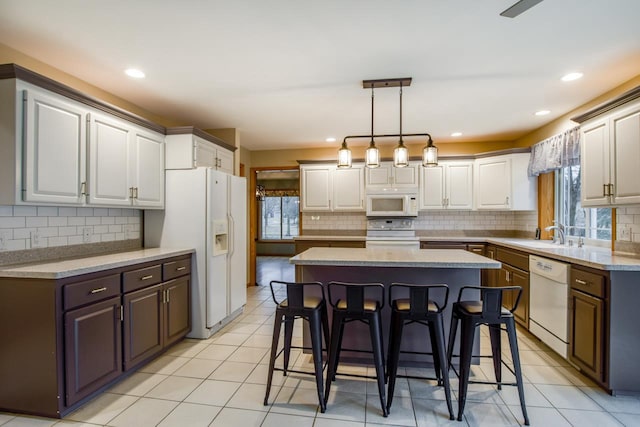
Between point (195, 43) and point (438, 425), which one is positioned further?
point (195, 43)

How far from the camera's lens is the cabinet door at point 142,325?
2.39 metres

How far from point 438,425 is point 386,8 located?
245 centimetres

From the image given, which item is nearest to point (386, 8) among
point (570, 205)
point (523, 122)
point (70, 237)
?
point (70, 237)

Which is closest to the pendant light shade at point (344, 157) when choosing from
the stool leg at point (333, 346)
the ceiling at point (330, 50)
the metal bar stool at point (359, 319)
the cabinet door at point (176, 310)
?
the ceiling at point (330, 50)

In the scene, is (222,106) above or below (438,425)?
above

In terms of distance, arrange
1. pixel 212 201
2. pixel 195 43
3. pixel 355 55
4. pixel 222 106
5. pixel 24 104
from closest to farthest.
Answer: pixel 24 104, pixel 195 43, pixel 355 55, pixel 212 201, pixel 222 106

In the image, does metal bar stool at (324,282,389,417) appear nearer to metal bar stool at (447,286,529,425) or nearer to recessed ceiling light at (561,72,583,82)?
metal bar stool at (447,286,529,425)

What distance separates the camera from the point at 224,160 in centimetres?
392

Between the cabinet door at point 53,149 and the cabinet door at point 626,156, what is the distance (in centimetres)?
404

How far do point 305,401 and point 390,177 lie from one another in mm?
3553

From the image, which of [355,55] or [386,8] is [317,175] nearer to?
[355,55]

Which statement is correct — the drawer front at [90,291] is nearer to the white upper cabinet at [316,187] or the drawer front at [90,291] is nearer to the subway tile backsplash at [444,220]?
the white upper cabinet at [316,187]

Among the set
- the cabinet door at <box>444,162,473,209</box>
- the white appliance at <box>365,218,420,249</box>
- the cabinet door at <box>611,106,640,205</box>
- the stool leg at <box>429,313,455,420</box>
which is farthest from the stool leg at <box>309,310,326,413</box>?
the cabinet door at <box>444,162,473,209</box>

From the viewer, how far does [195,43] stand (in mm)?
2186
